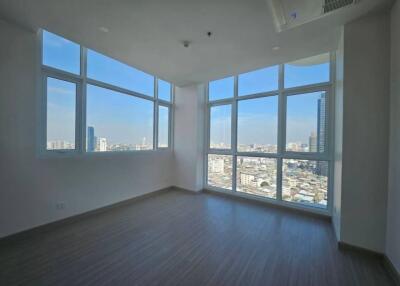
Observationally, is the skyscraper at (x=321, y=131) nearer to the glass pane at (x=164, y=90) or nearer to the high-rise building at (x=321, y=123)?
the high-rise building at (x=321, y=123)

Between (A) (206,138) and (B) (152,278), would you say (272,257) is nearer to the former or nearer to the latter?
(B) (152,278)

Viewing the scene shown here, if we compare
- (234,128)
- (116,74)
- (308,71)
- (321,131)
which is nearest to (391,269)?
(321,131)

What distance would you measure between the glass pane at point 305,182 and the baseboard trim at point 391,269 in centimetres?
126

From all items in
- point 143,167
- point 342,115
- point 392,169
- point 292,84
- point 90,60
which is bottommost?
point 143,167

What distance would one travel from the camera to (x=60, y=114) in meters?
2.75

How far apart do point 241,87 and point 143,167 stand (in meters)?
3.09

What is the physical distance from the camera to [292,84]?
347 cm

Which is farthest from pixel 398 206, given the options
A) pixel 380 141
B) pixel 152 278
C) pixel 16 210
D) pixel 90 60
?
pixel 90 60

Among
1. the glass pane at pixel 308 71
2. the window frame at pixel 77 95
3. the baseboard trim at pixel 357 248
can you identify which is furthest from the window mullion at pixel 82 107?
the baseboard trim at pixel 357 248

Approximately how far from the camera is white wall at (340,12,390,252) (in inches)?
76.9

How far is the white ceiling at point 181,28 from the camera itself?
1.87 meters

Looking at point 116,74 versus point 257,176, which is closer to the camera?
point 116,74

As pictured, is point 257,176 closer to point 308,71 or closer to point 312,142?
point 312,142

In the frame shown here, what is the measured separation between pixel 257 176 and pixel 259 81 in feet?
7.24
